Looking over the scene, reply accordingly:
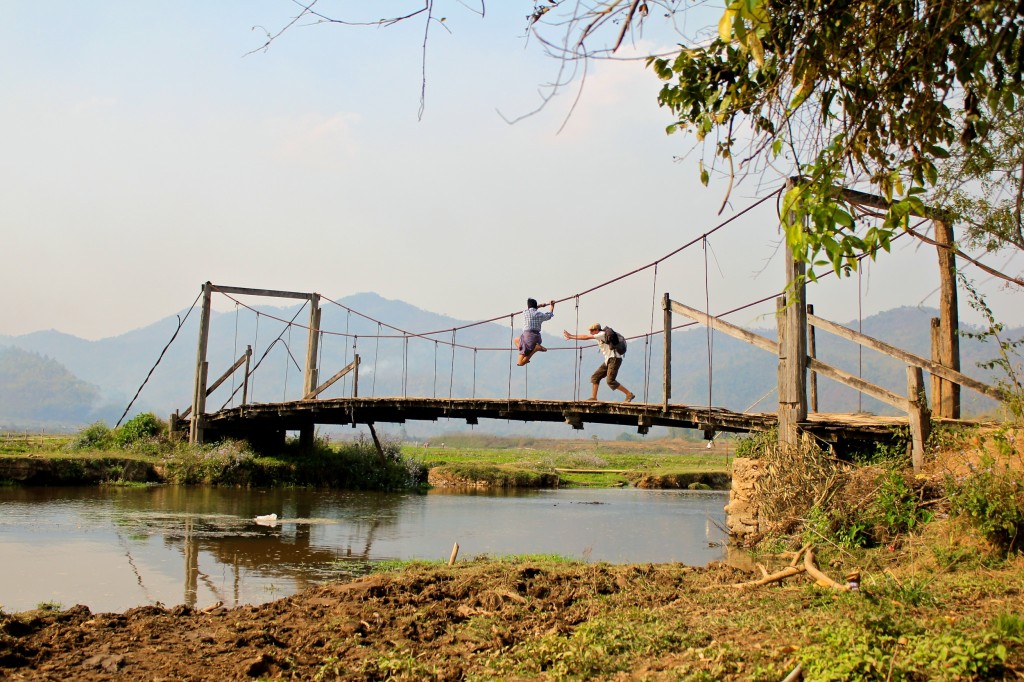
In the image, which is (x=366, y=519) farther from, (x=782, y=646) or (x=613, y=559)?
(x=782, y=646)

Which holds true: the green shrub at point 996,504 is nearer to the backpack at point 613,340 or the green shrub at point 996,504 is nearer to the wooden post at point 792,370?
the wooden post at point 792,370

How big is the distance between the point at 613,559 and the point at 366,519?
599 cm

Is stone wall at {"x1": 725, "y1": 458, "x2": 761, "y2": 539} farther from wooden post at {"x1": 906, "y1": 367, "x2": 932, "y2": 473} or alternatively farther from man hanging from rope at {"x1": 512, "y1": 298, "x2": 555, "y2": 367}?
man hanging from rope at {"x1": 512, "y1": 298, "x2": 555, "y2": 367}

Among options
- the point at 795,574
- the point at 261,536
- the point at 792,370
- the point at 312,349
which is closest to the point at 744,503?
the point at 792,370

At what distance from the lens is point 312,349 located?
80.2 ft

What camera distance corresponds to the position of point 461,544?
12.2m

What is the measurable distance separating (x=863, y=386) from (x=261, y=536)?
320 inches

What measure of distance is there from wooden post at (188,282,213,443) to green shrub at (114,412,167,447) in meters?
0.86

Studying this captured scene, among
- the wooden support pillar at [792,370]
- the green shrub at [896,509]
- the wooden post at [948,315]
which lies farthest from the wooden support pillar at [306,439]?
the green shrub at [896,509]

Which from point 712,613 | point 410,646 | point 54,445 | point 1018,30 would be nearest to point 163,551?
point 410,646

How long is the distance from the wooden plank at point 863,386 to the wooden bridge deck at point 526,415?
349 mm

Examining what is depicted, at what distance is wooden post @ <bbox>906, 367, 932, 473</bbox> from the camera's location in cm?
944

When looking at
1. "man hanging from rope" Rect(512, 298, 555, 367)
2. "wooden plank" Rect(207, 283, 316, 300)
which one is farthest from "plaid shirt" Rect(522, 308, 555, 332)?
"wooden plank" Rect(207, 283, 316, 300)

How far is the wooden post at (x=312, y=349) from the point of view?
950 inches
